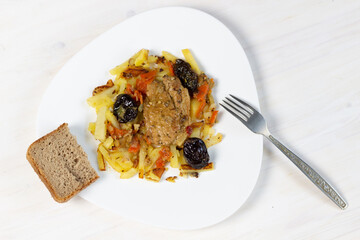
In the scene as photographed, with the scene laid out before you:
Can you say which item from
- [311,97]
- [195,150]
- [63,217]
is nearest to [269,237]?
[195,150]

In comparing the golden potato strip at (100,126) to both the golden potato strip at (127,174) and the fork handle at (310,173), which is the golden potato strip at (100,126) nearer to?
the golden potato strip at (127,174)

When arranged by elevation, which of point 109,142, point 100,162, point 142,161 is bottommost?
point 142,161

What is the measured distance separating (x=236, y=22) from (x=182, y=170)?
1832 mm

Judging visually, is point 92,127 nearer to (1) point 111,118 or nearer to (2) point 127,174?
(1) point 111,118

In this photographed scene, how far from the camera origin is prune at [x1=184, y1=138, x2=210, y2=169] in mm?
3951

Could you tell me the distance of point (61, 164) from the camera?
4.08 meters

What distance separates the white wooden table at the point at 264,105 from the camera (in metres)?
4.31

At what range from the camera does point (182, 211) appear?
409 cm

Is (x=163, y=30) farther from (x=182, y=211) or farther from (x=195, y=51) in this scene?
A: (x=182, y=211)

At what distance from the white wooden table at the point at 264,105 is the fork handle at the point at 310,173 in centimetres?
19

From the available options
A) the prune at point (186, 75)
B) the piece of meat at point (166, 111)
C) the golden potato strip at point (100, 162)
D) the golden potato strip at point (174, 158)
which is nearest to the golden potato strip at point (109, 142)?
the golden potato strip at point (100, 162)

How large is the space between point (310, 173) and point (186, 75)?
1638 mm

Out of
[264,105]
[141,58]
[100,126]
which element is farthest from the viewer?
[264,105]

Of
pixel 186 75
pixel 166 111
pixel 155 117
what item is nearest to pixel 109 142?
pixel 155 117
